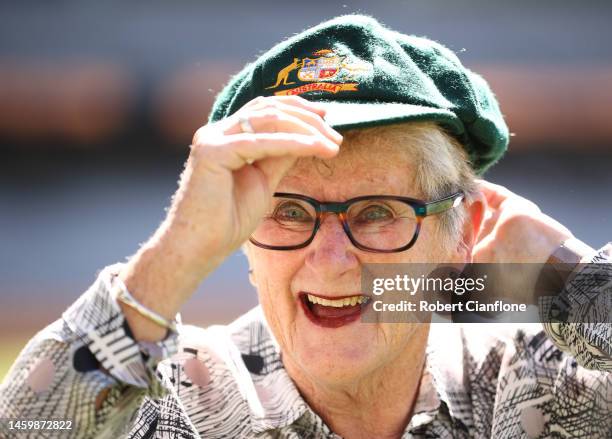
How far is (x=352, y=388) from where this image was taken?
253cm

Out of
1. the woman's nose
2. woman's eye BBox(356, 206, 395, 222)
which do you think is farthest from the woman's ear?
the woman's nose

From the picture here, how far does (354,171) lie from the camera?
7.84ft

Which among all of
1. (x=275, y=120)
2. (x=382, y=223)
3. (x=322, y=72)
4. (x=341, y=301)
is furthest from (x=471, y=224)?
(x=275, y=120)

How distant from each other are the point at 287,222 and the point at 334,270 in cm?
20

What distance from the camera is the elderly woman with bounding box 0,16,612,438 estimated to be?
1.89m

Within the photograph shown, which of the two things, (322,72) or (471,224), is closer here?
(322,72)

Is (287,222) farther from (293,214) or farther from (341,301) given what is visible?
(341,301)

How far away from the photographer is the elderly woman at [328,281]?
189 cm

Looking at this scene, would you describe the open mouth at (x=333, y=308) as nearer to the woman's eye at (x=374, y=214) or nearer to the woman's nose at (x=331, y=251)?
the woman's nose at (x=331, y=251)

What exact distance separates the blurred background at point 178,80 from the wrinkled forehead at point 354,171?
720 cm

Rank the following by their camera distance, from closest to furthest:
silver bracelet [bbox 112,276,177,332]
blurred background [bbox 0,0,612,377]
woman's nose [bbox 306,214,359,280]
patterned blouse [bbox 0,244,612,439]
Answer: silver bracelet [bbox 112,276,177,332] < woman's nose [bbox 306,214,359,280] < patterned blouse [bbox 0,244,612,439] < blurred background [bbox 0,0,612,377]

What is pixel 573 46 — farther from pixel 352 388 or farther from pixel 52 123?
pixel 352 388

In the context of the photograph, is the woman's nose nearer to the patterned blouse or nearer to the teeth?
the teeth

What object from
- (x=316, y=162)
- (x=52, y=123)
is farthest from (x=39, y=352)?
(x=52, y=123)
